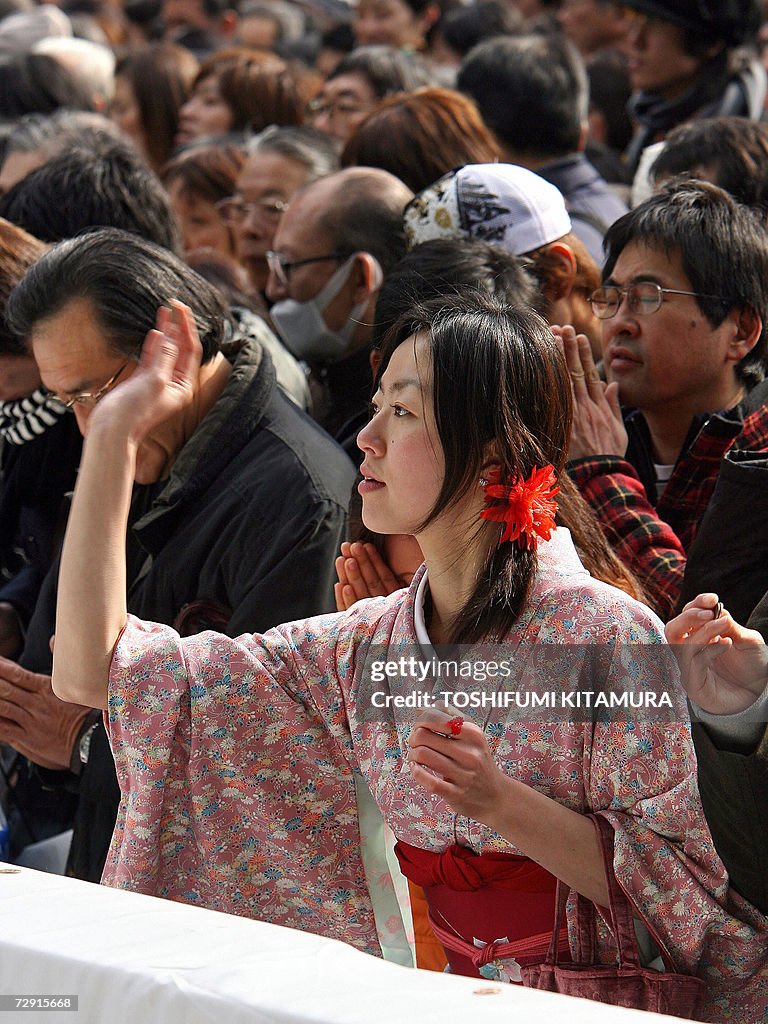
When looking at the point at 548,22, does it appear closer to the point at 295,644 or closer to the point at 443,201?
the point at 443,201

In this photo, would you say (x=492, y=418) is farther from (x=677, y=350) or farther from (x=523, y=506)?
(x=677, y=350)

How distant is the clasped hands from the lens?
234 cm

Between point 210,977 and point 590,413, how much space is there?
137 cm

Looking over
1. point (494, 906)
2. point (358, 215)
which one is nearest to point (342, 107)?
point (358, 215)

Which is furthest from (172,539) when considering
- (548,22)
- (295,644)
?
(548,22)

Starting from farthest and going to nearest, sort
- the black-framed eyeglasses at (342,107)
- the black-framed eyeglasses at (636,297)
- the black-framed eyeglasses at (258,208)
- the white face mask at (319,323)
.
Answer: the black-framed eyeglasses at (342,107)
the black-framed eyeglasses at (258,208)
the white face mask at (319,323)
the black-framed eyeglasses at (636,297)

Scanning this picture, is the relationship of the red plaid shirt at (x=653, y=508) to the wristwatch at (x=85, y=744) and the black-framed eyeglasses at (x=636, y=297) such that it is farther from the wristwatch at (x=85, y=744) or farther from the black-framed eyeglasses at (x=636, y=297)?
the wristwatch at (x=85, y=744)

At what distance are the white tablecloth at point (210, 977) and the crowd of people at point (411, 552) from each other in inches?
12.6

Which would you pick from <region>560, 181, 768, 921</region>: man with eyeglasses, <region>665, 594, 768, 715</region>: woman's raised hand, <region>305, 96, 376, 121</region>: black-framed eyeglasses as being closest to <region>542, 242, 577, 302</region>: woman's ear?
<region>560, 181, 768, 921</region>: man with eyeglasses

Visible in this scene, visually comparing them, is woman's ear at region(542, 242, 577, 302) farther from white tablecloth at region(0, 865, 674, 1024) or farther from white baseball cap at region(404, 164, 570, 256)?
white tablecloth at region(0, 865, 674, 1024)

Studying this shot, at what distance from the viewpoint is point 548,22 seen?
20.9 ft

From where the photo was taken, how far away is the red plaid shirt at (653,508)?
7.11ft

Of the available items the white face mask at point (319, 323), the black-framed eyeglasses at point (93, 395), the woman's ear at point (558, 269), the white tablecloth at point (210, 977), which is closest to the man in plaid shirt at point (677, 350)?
the woman's ear at point (558, 269)

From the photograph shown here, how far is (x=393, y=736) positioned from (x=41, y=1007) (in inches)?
25.8
